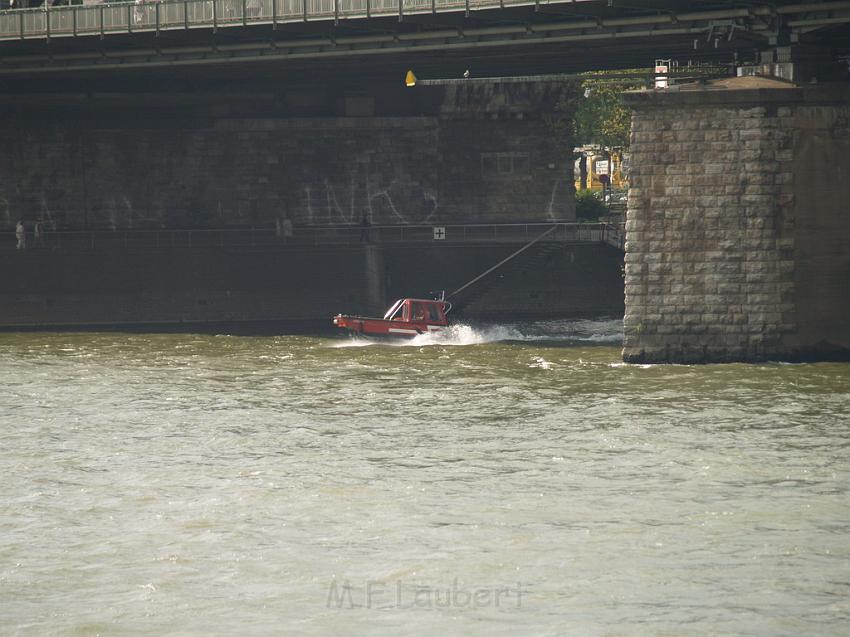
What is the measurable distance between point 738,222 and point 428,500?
18.2 m

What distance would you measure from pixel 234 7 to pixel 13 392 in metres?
19.0

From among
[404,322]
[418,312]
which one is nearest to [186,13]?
[418,312]

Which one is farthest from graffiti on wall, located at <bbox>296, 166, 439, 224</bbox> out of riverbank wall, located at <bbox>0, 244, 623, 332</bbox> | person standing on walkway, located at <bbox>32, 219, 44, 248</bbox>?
person standing on walkway, located at <bbox>32, 219, 44, 248</bbox>

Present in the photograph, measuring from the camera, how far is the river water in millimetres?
22094

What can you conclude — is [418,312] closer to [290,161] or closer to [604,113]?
[290,161]

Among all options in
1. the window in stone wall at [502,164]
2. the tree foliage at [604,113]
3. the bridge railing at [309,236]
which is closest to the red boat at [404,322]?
the bridge railing at [309,236]

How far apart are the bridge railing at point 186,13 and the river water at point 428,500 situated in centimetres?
1277

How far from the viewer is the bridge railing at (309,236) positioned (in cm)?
5934

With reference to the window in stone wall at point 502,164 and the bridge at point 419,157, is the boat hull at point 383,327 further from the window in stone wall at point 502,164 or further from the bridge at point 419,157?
the window in stone wall at point 502,164

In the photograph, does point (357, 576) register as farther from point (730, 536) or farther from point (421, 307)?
point (421, 307)

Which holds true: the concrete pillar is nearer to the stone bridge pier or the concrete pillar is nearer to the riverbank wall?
the riverbank wall

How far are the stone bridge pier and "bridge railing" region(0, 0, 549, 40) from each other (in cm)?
847

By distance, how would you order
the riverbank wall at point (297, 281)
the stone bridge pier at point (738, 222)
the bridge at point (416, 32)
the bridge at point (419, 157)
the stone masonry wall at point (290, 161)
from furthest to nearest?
1. the stone masonry wall at point (290, 161)
2. the riverbank wall at point (297, 281)
3. the bridge at point (416, 32)
4. the bridge at point (419, 157)
5. the stone bridge pier at point (738, 222)

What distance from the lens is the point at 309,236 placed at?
6150cm
